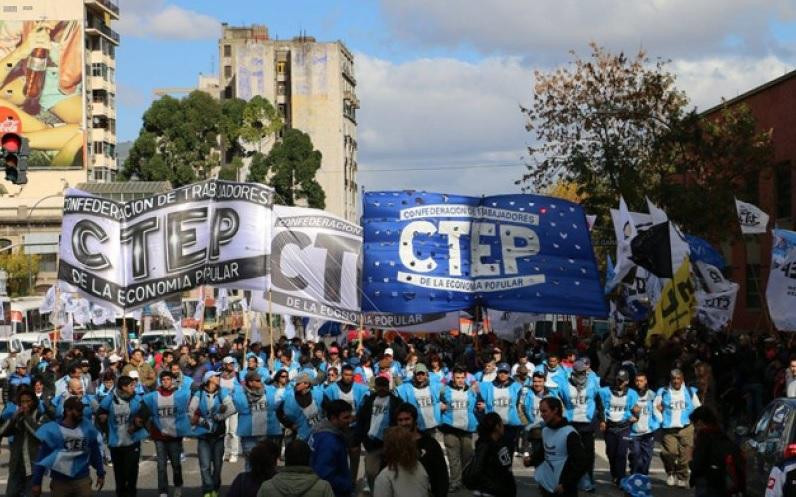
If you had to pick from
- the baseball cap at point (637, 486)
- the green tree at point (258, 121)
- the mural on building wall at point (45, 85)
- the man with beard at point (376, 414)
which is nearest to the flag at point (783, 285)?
the baseball cap at point (637, 486)

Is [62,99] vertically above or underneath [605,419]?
above

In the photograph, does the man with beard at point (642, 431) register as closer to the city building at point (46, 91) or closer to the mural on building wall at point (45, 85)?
the city building at point (46, 91)

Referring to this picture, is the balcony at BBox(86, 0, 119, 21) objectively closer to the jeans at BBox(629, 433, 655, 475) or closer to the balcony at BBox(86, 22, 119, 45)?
the balcony at BBox(86, 22, 119, 45)

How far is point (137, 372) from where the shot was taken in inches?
914

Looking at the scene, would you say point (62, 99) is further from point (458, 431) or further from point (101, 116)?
point (458, 431)

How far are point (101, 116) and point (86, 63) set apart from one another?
3.82 m

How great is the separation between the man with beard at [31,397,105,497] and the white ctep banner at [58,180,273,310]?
7473 mm

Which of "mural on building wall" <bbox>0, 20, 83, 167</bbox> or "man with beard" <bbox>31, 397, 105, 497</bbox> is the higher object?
"mural on building wall" <bbox>0, 20, 83, 167</bbox>

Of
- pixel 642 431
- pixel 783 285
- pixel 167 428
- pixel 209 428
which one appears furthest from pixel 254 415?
pixel 783 285

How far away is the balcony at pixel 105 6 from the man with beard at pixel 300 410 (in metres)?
82.5

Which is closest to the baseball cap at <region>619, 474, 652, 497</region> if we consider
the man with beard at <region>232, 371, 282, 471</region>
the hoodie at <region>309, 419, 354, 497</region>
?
the hoodie at <region>309, 419, 354, 497</region>

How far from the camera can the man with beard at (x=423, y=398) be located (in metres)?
17.5

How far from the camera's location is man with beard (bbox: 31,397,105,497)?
1391 centimetres

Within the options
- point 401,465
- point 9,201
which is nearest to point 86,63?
point 9,201
